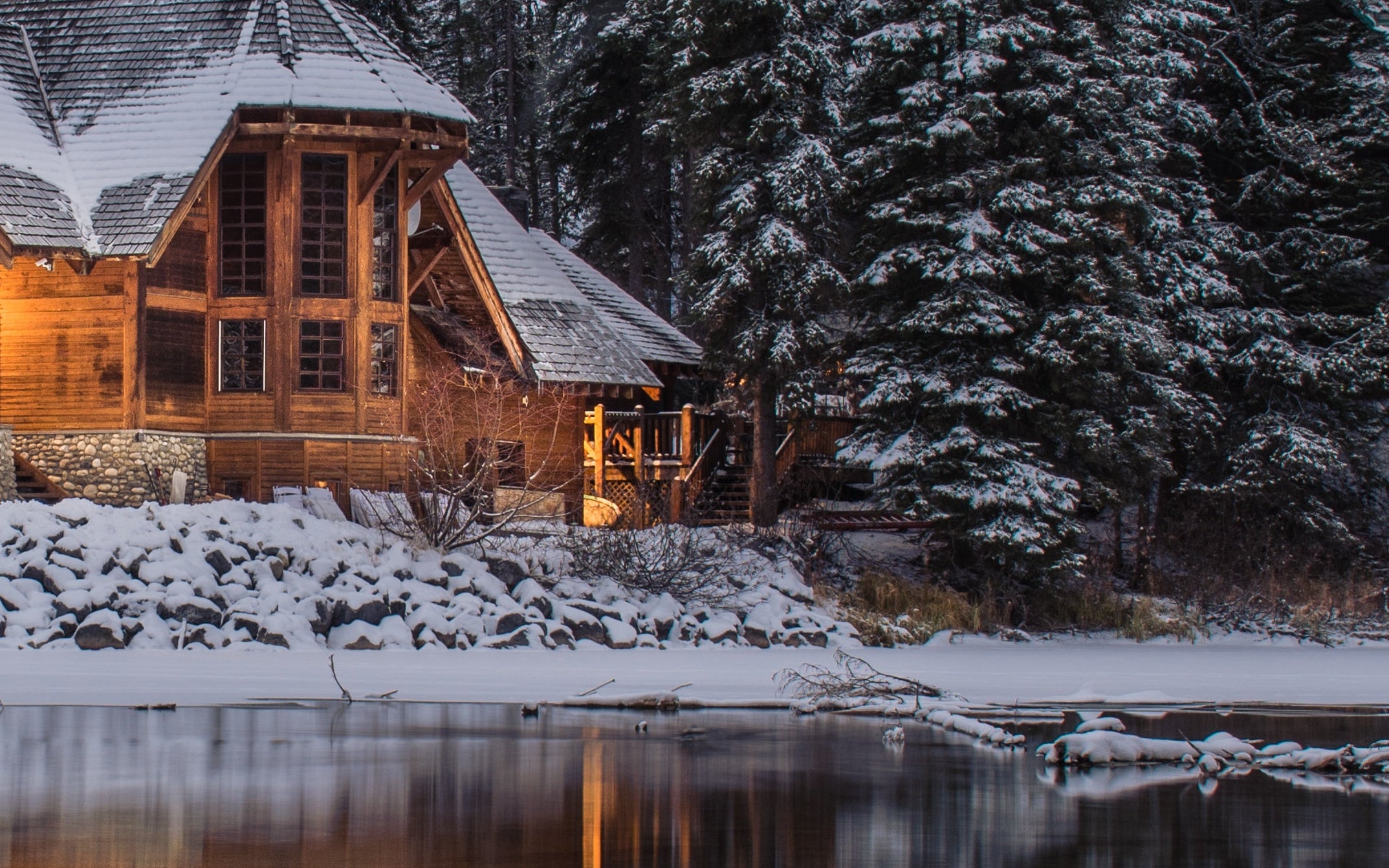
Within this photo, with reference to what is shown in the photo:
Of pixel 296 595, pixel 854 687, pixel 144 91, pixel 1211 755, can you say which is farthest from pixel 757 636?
pixel 144 91

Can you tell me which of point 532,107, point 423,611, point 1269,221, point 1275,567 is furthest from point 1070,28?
point 532,107

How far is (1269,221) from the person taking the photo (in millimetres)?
33781

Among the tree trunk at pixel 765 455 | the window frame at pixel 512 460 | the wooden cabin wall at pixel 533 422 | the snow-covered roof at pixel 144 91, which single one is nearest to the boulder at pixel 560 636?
the wooden cabin wall at pixel 533 422

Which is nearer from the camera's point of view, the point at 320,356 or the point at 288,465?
the point at 288,465

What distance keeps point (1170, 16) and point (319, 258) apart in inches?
625

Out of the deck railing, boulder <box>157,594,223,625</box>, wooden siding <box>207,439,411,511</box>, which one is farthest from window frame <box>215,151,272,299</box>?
boulder <box>157,594,223,625</box>

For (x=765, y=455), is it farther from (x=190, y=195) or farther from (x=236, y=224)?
(x=190, y=195)

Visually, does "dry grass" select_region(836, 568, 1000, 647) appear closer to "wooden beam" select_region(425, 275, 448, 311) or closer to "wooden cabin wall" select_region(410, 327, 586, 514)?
"wooden cabin wall" select_region(410, 327, 586, 514)

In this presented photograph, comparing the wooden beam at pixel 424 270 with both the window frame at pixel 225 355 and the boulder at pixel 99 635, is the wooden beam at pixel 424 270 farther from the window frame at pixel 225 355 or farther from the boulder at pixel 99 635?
the boulder at pixel 99 635

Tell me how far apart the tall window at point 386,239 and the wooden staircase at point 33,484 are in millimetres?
5923

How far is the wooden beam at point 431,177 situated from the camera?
30.1 metres

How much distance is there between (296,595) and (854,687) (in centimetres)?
785

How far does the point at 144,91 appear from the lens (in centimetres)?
3016

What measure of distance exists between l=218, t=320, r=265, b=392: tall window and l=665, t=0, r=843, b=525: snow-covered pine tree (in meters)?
7.24
